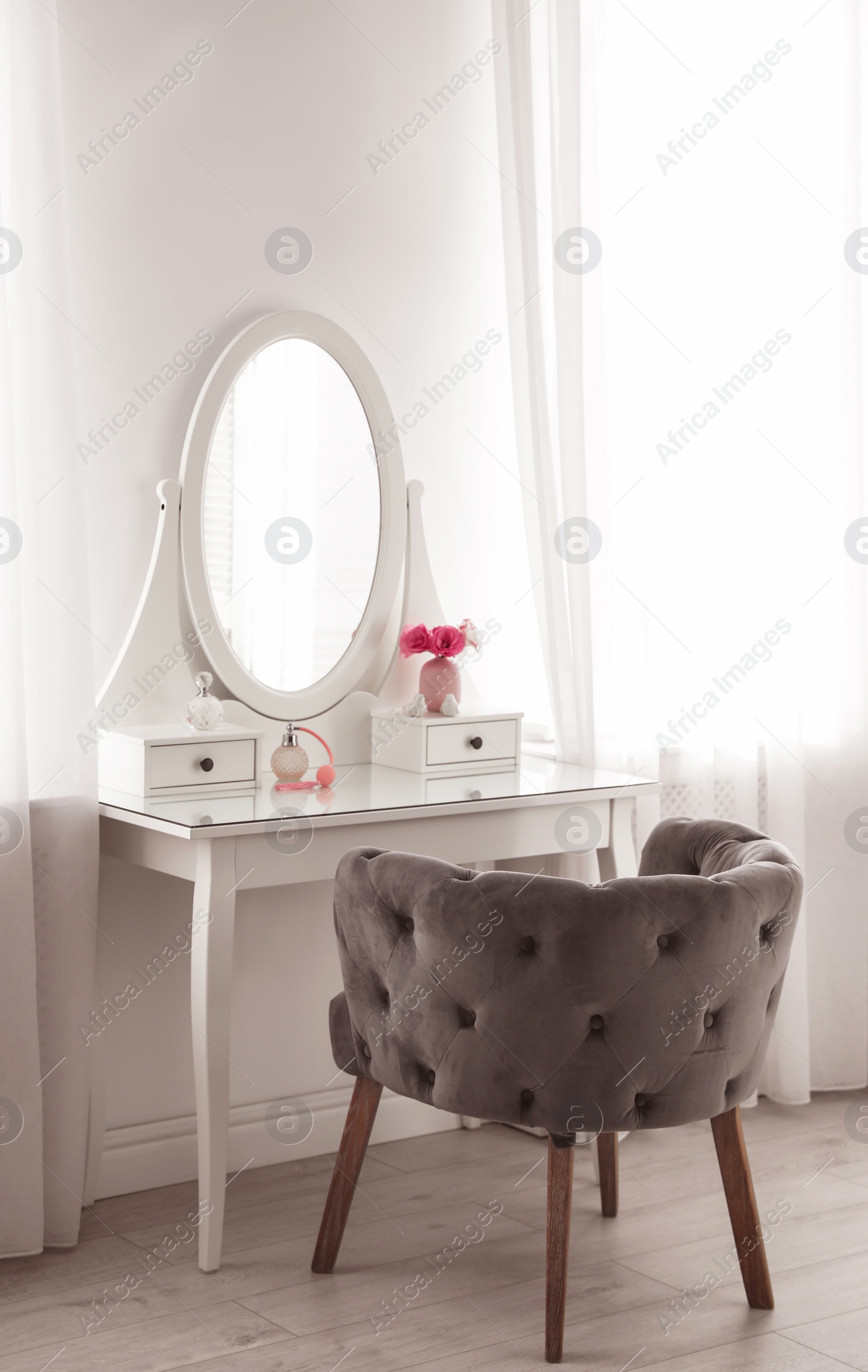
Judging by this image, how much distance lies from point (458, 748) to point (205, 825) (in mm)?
744

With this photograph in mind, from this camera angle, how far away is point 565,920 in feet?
6.51

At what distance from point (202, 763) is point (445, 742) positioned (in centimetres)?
55

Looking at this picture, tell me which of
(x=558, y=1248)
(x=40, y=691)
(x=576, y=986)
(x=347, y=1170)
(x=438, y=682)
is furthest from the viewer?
(x=438, y=682)

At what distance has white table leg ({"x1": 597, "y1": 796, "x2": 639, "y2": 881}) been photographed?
2840mm

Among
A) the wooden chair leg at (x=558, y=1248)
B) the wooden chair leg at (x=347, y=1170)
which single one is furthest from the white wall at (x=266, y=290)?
the wooden chair leg at (x=558, y=1248)

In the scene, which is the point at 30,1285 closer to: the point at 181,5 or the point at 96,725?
the point at 96,725

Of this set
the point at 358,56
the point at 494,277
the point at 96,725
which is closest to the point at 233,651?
the point at 96,725

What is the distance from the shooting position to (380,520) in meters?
3.04

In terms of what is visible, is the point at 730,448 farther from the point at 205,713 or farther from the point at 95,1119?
the point at 95,1119

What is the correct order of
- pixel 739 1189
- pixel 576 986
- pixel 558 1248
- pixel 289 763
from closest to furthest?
pixel 576 986 → pixel 558 1248 → pixel 739 1189 → pixel 289 763

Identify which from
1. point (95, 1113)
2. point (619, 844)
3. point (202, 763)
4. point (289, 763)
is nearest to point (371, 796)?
point (289, 763)

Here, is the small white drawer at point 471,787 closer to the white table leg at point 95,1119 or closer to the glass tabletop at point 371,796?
the glass tabletop at point 371,796

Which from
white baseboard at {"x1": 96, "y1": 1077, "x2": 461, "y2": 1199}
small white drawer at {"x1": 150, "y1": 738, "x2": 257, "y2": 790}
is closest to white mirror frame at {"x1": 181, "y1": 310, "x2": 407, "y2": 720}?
small white drawer at {"x1": 150, "y1": 738, "x2": 257, "y2": 790}

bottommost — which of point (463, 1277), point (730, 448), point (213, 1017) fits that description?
point (463, 1277)
